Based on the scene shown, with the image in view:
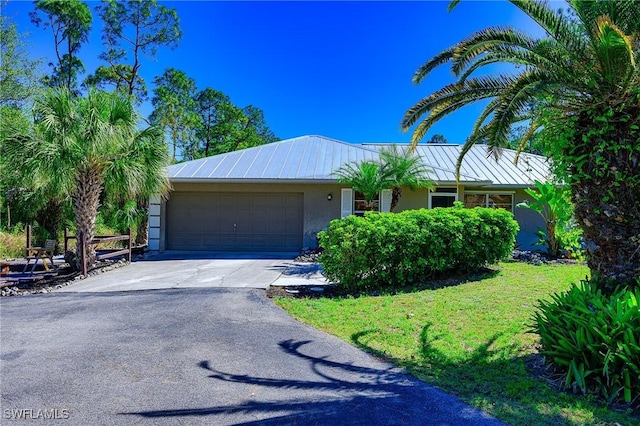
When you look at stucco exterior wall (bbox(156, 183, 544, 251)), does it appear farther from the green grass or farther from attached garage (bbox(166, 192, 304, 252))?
the green grass

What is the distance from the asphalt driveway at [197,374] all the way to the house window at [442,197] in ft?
33.9

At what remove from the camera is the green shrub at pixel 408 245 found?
8.18 m

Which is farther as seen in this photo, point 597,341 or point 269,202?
point 269,202

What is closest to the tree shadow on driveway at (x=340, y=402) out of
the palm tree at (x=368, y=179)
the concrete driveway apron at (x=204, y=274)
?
the concrete driveway apron at (x=204, y=274)

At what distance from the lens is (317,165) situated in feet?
51.6

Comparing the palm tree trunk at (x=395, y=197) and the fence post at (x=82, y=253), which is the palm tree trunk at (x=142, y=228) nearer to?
the fence post at (x=82, y=253)

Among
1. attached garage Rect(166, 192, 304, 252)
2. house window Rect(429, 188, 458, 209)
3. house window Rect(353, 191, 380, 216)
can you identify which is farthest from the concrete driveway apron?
house window Rect(429, 188, 458, 209)

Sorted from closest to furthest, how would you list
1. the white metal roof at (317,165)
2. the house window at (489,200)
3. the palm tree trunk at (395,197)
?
Result: the palm tree trunk at (395,197) → the white metal roof at (317,165) → the house window at (489,200)

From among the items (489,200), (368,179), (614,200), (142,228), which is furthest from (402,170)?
(142,228)

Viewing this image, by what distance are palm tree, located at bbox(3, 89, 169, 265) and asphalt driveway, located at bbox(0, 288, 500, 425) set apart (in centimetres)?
434

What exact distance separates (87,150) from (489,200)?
1451 cm

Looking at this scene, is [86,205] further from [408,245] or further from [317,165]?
[408,245]

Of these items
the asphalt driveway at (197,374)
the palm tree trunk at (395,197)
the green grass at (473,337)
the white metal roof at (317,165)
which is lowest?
the asphalt driveway at (197,374)

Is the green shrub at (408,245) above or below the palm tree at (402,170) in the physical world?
below
